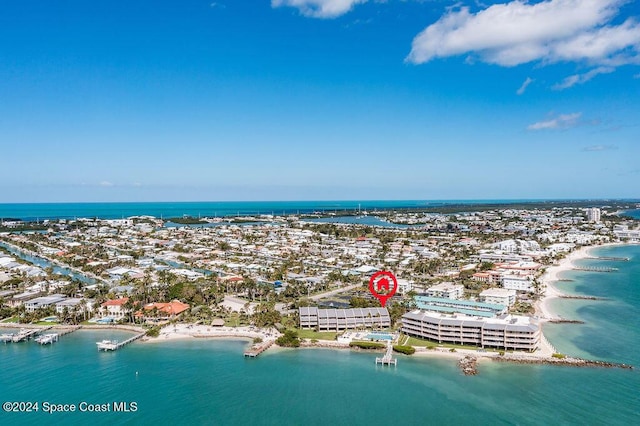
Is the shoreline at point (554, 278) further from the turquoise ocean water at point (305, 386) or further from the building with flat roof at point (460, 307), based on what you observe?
the turquoise ocean water at point (305, 386)

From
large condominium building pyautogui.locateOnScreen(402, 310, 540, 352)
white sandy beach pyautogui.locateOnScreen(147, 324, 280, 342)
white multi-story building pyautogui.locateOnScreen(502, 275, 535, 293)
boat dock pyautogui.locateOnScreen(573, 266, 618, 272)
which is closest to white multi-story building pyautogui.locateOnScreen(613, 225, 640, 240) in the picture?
boat dock pyautogui.locateOnScreen(573, 266, 618, 272)

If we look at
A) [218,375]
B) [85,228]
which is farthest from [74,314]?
[85,228]

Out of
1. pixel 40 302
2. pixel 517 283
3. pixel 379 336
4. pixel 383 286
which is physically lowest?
pixel 379 336

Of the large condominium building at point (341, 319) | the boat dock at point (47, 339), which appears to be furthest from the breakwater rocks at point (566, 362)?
the boat dock at point (47, 339)

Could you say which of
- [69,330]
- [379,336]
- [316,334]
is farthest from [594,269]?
[69,330]

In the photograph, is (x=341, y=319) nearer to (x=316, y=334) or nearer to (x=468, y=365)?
(x=316, y=334)

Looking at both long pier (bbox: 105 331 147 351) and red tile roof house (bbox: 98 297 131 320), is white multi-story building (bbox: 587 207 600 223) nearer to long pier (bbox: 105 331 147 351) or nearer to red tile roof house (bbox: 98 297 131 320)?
red tile roof house (bbox: 98 297 131 320)

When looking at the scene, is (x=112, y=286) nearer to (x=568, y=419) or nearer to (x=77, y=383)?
(x=77, y=383)
